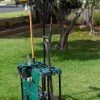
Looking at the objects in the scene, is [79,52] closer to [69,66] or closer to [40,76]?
[69,66]

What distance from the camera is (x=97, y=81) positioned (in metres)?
8.63

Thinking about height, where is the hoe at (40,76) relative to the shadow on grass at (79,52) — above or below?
above

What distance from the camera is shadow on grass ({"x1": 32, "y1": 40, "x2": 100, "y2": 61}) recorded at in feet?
38.6

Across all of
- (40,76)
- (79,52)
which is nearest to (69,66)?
(79,52)

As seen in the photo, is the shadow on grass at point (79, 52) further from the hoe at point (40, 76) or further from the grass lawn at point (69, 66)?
the hoe at point (40, 76)

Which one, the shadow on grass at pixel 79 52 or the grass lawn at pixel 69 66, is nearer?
the grass lawn at pixel 69 66

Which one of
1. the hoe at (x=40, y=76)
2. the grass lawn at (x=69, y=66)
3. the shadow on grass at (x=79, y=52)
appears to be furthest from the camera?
the shadow on grass at (x=79, y=52)

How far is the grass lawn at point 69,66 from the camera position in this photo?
7.78m

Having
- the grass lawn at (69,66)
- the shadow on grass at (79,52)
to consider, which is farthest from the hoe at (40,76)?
the shadow on grass at (79,52)

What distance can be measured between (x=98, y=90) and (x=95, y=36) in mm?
10537

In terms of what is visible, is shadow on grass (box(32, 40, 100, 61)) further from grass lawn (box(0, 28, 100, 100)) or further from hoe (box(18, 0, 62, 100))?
hoe (box(18, 0, 62, 100))

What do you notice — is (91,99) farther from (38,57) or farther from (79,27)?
(79,27)

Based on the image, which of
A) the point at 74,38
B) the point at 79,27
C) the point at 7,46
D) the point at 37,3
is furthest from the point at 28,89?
the point at 79,27

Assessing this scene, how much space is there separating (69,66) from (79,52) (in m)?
2.64
